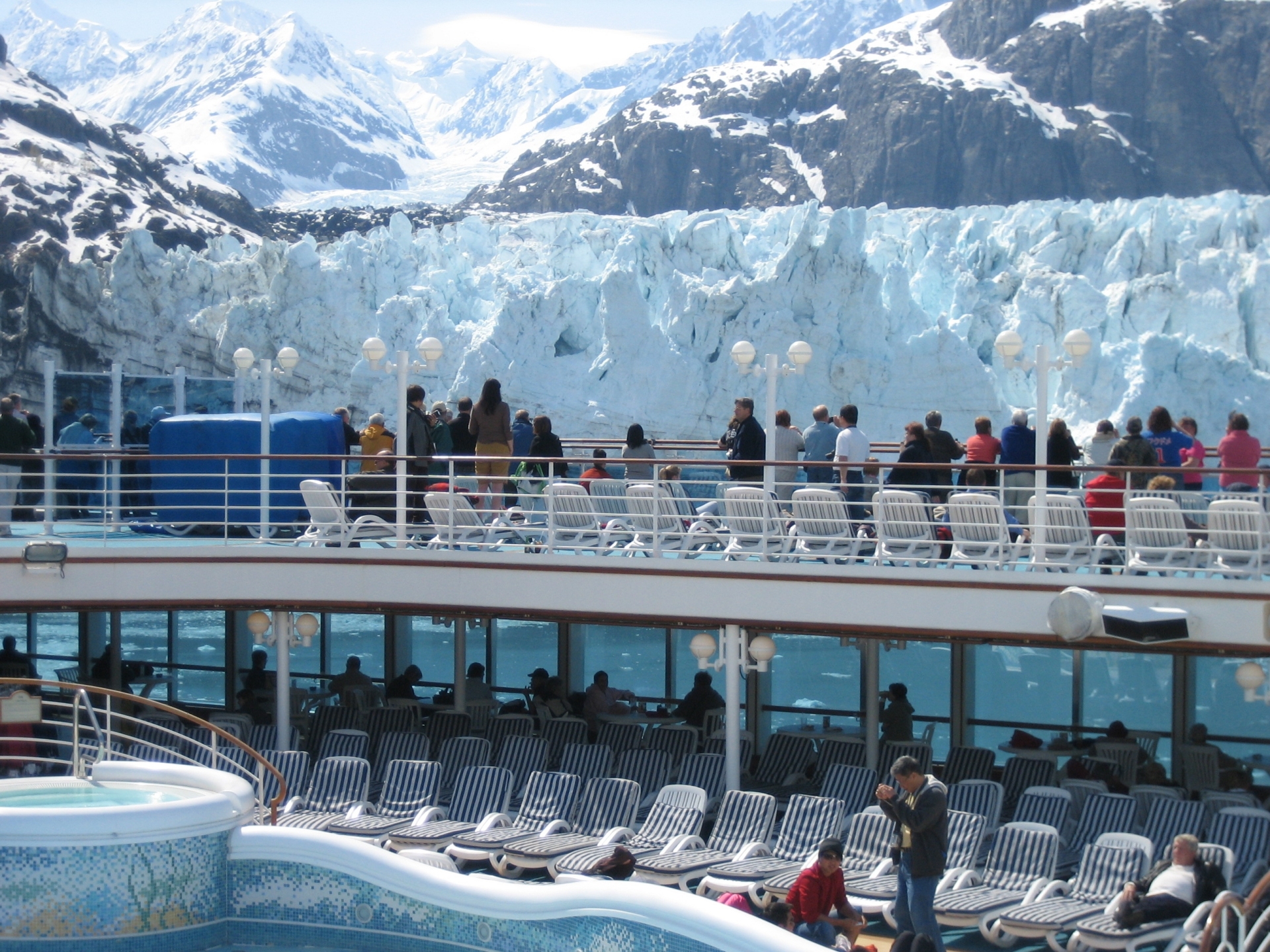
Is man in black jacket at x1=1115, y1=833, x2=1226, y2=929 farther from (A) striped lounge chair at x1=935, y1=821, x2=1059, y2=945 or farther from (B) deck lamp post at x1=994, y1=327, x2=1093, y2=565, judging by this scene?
(B) deck lamp post at x1=994, y1=327, x2=1093, y2=565

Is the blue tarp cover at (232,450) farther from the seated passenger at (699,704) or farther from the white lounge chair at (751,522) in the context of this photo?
the white lounge chair at (751,522)

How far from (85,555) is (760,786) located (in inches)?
206

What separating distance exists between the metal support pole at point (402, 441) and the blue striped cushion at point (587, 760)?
6.56ft

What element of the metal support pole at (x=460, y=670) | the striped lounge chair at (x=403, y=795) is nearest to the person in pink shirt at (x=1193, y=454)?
the striped lounge chair at (x=403, y=795)

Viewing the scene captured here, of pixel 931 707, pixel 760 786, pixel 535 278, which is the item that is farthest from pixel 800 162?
pixel 760 786

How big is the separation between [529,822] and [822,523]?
112 inches

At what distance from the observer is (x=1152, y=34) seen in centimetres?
8862

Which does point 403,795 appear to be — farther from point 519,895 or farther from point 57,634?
point 57,634

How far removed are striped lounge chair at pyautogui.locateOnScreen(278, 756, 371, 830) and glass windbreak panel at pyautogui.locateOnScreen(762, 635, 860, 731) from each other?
14.6 m

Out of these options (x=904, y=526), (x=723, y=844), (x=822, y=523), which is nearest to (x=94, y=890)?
(x=723, y=844)

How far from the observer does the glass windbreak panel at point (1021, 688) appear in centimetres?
2438

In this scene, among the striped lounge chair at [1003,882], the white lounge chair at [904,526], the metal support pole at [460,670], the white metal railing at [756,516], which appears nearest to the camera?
the striped lounge chair at [1003,882]

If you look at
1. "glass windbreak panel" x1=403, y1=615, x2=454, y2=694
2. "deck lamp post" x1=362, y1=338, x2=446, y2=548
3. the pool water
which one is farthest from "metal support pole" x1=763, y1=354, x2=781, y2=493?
"glass windbreak panel" x1=403, y1=615, x2=454, y2=694

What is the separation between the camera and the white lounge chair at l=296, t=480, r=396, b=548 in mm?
10086
